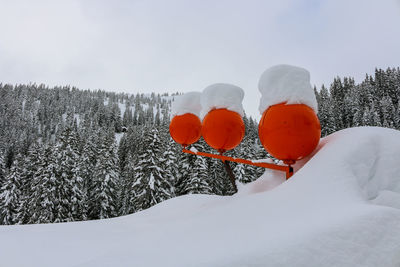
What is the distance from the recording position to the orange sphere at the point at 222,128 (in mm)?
3732

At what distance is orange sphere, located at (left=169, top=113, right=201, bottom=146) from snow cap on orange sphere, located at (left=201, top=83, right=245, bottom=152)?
0.69 m

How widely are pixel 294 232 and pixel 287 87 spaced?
1.84 meters

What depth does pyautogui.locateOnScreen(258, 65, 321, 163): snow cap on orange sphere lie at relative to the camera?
8.54ft

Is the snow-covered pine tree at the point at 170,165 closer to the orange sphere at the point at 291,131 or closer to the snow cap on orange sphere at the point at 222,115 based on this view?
the snow cap on orange sphere at the point at 222,115

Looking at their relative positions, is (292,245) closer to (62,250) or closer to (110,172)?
(62,250)

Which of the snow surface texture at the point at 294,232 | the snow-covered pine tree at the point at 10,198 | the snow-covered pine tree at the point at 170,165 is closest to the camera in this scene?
the snow surface texture at the point at 294,232

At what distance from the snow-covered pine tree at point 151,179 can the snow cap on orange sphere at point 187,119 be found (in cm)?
1508

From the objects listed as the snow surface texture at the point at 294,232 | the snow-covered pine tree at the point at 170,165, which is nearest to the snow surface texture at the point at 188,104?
the snow surface texture at the point at 294,232

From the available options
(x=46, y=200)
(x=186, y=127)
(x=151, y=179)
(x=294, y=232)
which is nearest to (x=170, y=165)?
(x=151, y=179)

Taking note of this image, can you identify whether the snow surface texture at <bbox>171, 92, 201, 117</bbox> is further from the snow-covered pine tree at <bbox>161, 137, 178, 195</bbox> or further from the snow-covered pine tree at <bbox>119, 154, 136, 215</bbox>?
the snow-covered pine tree at <bbox>119, 154, 136, 215</bbox>

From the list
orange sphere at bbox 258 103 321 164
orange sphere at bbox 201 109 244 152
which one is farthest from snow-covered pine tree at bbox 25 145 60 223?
orange sphere at bbox 258 103 321 164

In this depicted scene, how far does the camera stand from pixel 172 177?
68.3 feet

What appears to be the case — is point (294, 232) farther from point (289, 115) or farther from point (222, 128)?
point (222, 128)

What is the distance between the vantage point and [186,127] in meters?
4.64
